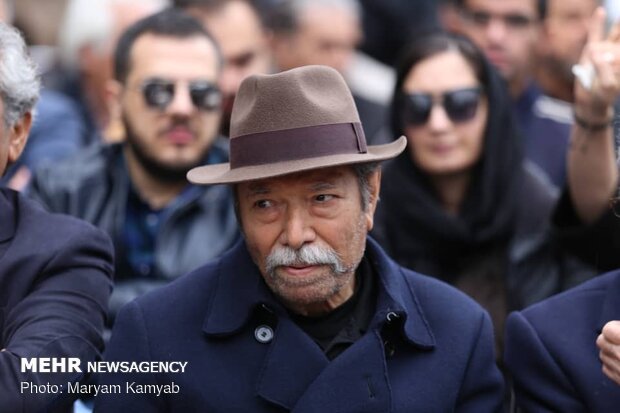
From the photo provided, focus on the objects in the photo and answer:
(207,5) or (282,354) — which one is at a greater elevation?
(282,354)

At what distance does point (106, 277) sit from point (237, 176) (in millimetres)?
691

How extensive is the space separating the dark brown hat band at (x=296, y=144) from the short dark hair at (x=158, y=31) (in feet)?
7.88

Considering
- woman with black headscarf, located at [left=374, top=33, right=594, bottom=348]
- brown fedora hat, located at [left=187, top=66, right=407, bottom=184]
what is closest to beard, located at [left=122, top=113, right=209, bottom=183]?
woman with black headscarf, located at [left=374, top=33, right=594, bottom=348]

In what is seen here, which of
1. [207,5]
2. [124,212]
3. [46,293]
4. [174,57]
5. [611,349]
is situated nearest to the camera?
[611,349]

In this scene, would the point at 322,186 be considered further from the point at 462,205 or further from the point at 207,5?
the point at 207,5

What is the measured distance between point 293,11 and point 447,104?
2603 mm

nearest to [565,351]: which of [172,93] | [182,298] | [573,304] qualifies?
[573,304]

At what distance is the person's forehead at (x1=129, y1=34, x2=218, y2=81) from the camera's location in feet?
20.5

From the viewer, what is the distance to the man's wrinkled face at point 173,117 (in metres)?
6.16

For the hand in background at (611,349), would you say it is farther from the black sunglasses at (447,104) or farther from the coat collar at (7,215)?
the black sunglasses at (447,104)

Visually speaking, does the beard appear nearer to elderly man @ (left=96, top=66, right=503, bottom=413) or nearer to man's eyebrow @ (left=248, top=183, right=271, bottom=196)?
elderly man @ (left=96, top=66, right=503, bottom=413)

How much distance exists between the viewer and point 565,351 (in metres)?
4.25

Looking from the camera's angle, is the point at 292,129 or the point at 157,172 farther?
the point at 157,172

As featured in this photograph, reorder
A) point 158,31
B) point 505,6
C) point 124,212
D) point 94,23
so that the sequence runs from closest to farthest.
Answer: point 124,212 → point 158,31 → point 505,6 → point 94,23
